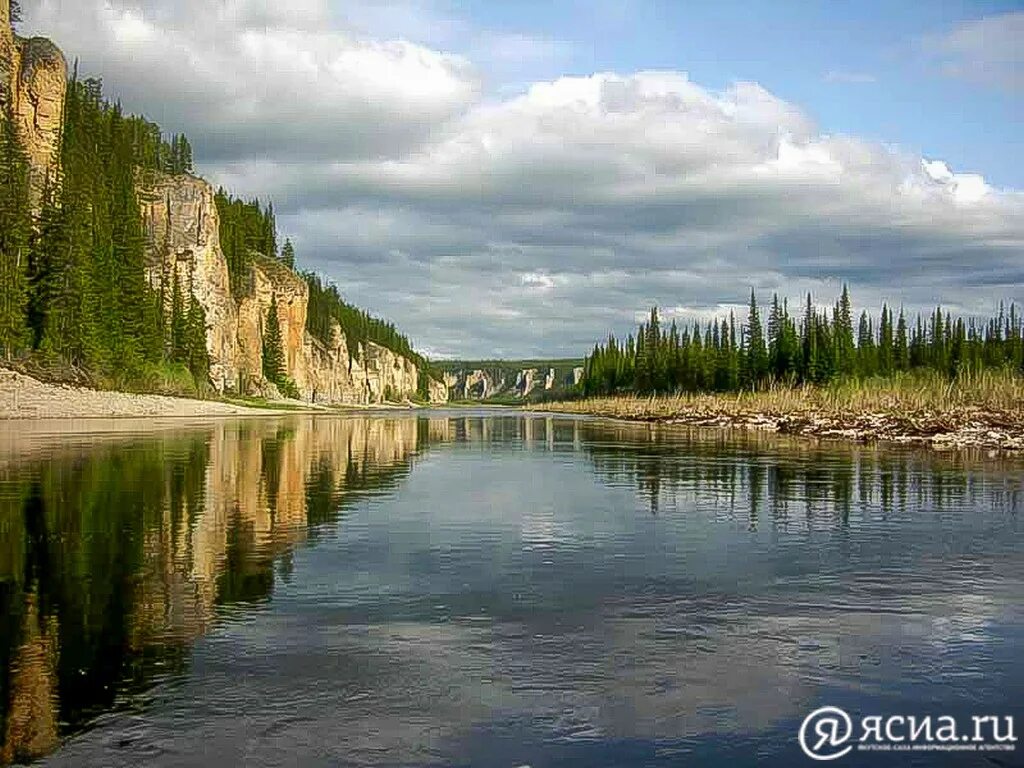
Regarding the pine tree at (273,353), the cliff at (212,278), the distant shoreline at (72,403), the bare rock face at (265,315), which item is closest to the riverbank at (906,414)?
the distant shoreline at (72,403)

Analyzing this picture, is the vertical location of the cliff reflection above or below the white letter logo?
above

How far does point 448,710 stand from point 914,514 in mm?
12696

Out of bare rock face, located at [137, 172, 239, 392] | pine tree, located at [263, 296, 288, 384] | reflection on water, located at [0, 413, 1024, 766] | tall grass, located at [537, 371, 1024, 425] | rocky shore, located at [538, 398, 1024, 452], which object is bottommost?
reflection on water, located at [0, 413, 1024, 766]

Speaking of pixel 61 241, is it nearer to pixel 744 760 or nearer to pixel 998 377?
pixel 998 377

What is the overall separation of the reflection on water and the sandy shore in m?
41.0

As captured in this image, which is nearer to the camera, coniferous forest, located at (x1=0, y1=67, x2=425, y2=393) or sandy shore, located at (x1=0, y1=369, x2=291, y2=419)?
sandy shore, located at (x1=0, y1=369, x2=291, y2=419)

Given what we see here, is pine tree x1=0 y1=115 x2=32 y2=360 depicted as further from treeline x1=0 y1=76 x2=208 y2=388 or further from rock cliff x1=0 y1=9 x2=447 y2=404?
rock cliff x1=0 y1=9 x2=447 y2=404

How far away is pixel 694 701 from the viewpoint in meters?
6.56

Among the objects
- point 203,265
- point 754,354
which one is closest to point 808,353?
point 754,354

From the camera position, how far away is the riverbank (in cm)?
3769

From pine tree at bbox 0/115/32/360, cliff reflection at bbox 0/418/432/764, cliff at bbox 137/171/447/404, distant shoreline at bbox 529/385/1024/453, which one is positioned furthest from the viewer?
cliff at bbox 137/171/447/404

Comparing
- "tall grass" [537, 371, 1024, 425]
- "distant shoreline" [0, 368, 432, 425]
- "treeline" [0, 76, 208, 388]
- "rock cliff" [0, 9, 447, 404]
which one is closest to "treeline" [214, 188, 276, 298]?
"rock cliff" [0, 9, 447, 404]

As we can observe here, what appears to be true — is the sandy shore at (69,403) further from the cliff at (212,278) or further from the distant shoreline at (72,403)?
the cliff at (212,278)

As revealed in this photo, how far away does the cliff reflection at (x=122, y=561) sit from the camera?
21.9 ft
